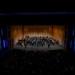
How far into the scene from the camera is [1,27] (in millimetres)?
11344

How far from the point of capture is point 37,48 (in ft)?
42.2

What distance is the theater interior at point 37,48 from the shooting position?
8008 mm

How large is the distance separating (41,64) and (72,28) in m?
4.23

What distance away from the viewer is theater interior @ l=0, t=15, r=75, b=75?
8.01 m
